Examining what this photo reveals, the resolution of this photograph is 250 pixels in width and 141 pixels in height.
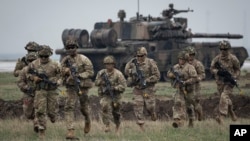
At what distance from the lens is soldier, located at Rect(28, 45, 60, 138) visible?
15414 mm

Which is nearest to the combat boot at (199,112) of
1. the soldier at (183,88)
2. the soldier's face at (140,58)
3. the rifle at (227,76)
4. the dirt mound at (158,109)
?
the soldier at (183,88)

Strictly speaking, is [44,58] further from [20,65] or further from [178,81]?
[178,81]

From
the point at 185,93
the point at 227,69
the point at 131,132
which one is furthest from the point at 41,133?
the point at 227,69

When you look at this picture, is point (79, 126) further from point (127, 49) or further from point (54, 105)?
point (127, 49)

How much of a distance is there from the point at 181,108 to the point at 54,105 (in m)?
3.34

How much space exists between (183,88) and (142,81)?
104 cm

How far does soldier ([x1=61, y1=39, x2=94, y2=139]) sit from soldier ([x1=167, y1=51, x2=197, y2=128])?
8.10ft

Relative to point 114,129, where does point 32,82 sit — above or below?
above

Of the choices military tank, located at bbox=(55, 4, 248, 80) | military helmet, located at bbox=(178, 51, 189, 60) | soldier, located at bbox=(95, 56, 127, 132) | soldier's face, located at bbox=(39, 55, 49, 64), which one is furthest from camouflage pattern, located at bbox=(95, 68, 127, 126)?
military tank, located at bbox=(55, 4, 248, 80)

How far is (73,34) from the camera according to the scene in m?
→ 34.8

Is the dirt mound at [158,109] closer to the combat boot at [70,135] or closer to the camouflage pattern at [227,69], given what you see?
the camouflage pattern at [227,69]

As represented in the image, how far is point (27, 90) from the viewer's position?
16.6m

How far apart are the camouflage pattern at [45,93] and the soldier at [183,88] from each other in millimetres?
3135

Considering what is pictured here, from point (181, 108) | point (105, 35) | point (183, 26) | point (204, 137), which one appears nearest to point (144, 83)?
point (181, 108)
